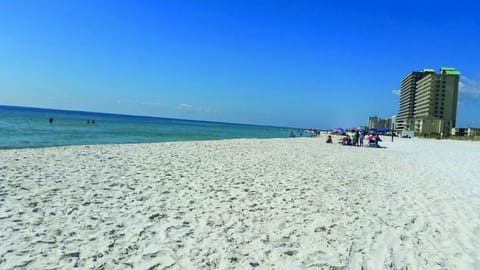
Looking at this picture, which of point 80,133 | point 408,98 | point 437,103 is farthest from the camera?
point 408,98

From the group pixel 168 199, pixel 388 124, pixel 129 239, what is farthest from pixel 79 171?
pixel 388 124

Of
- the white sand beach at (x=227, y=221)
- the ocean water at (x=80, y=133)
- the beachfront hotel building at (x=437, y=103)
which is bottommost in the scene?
the ocean water at (x=80, y=133)

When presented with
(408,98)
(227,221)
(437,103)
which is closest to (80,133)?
(227,221)

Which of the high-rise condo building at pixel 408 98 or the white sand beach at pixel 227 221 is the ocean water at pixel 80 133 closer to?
the white sand beach at pixel 227 221

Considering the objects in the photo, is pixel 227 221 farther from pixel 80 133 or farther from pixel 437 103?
pixel 437 103

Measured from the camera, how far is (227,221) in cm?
494

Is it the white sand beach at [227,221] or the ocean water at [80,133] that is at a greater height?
the white sand beach at [227,221]

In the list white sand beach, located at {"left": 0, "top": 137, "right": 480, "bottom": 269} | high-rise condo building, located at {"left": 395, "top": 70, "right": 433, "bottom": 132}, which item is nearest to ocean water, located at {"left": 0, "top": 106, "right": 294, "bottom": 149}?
white sand beach, located at {"left": 0, "top": 137, "right": 480, "bottom": 269}

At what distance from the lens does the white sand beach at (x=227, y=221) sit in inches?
145

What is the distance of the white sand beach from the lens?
3682 mm

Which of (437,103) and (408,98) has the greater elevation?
(408,98)

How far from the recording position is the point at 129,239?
4.11 meters

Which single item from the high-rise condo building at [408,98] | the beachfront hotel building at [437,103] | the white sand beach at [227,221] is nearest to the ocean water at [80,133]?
the white sand beach at [227,221]

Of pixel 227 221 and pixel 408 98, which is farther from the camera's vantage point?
pixel 408 98
